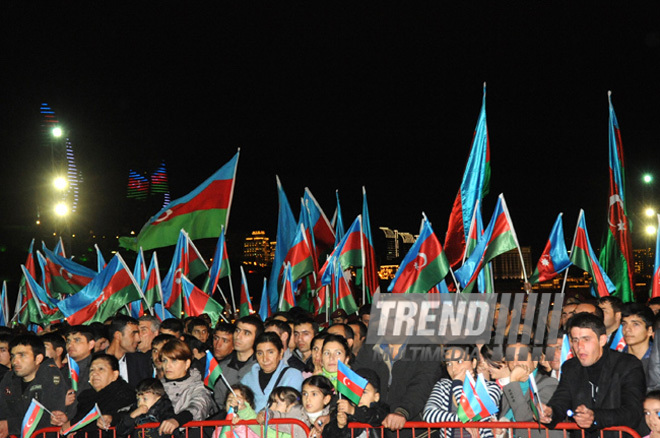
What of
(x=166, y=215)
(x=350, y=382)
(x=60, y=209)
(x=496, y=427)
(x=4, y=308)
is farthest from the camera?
(x=60, y=209)

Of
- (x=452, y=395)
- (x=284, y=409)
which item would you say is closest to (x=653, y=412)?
(x=452, y=395)

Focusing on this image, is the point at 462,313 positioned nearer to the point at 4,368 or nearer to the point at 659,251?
the point at 659,251

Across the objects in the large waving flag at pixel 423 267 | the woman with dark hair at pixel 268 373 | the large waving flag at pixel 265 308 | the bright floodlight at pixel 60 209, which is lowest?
the woman with dark hair at pixel 268 373

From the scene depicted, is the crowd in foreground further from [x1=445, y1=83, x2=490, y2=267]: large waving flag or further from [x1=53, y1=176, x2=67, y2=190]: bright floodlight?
[x1=53, y1=176, x2=67, y2=190]: bright floodlight

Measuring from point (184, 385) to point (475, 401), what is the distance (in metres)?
2.51

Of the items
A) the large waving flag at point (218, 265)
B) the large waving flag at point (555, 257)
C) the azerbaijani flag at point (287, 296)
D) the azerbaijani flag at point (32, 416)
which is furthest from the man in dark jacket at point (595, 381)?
the large waving flag at point (218, 265)

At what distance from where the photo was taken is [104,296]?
12.0 m

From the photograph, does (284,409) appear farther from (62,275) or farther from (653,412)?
(62,275)

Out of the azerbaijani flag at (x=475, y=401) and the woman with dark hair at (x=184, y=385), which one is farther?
the woman with dark hair at (x=184, y=385)

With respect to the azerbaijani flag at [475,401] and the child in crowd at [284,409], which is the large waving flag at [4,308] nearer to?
the child in crowd at [284,409]

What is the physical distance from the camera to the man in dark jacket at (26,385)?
21.4ft

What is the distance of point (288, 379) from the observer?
6.33m

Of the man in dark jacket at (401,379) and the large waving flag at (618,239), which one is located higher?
the large waving flag at (618,239)

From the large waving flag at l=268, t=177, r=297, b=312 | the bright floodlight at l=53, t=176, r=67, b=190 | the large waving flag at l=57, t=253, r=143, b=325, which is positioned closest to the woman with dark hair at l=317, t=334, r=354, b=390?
the large waving flag at l=57, t=253, r=143, b=325
